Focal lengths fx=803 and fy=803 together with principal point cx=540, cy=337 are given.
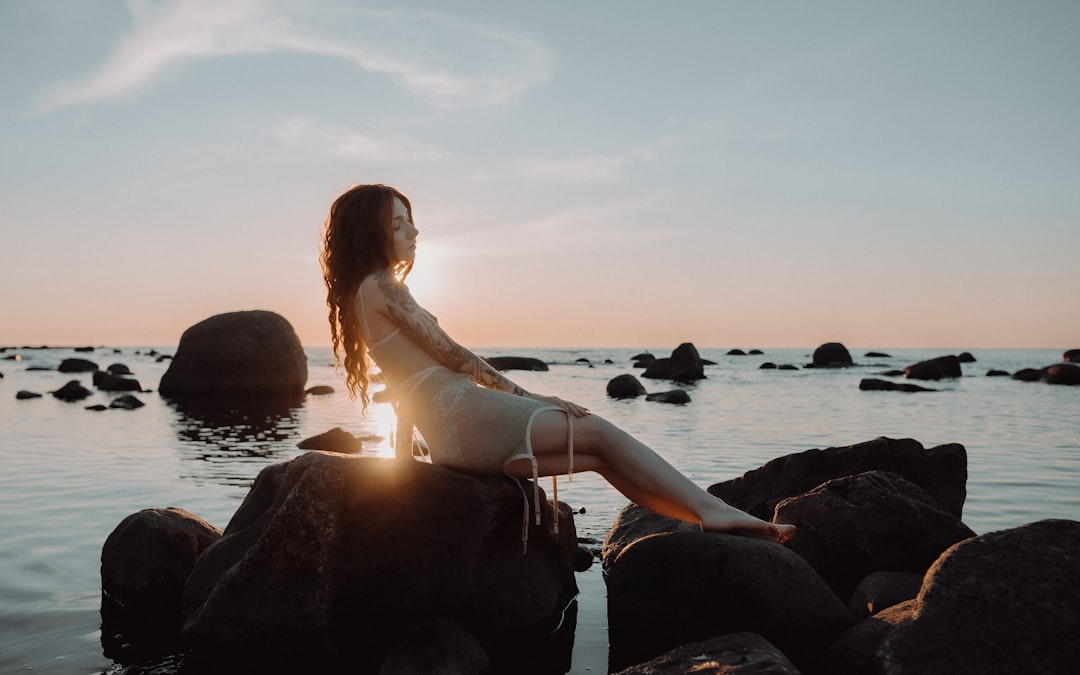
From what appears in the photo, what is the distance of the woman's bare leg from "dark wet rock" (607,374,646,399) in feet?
74.5

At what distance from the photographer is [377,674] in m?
4.77

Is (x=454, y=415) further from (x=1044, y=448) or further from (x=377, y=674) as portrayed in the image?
(x=1044, y=448)

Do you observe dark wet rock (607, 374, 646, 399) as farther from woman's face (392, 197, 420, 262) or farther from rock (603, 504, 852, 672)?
rock (603, 504, 852, 672)

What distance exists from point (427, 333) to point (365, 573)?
5.26ft

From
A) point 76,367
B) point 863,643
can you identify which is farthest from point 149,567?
point 76,367

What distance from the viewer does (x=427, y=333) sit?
5.48m

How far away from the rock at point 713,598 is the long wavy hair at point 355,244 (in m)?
2.58

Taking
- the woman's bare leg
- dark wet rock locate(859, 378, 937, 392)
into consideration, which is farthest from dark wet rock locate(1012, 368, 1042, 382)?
the woman's bare leg

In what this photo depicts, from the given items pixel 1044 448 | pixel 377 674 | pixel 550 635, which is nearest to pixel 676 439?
pixel 1044 448

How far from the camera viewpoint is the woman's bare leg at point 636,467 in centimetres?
520

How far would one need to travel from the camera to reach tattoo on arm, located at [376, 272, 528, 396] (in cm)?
549

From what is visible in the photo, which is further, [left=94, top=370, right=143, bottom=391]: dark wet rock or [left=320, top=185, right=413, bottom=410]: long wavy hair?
[left=94, top=370, right=143, bottom=391]: dark wet rock

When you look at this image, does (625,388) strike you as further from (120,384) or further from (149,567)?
(149,567)

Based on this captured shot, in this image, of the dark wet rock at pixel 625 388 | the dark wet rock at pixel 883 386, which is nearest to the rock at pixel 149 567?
the dark wet rock at pixel 625 388
